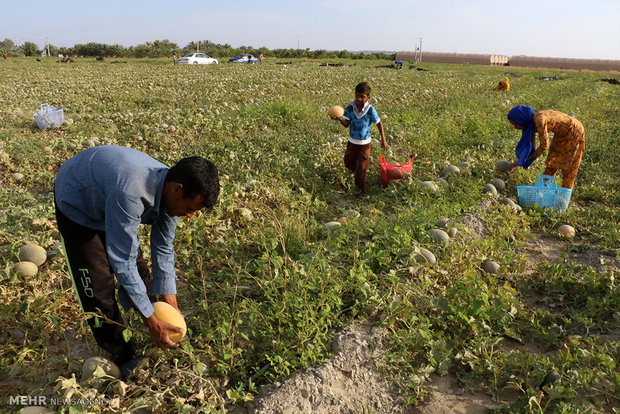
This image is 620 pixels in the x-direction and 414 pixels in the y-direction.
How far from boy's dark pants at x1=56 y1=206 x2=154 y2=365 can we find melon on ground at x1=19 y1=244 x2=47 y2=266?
4.83 feet

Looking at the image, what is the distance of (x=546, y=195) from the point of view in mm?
5629

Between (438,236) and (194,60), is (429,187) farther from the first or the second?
(194,60)

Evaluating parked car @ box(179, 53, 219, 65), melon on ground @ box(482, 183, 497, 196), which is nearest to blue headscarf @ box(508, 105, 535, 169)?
melon on ground @ box(482, 183, 497, 196)

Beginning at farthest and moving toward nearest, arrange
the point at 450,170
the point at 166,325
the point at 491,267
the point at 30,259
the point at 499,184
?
the point at 450,170, the point at 499,184, the point at 491,267, the point at 30,259, the point at 166,325

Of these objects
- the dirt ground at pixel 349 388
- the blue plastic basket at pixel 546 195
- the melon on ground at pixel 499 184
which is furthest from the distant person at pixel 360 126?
the dirt ground at pixel 349 388

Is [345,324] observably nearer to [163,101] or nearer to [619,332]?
[619,332]

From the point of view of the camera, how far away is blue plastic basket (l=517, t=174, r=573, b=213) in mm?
5539

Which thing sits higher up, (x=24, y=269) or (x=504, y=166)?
(x=504, y=166)

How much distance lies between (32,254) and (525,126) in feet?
21.1

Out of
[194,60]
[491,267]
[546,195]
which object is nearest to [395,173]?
[546,195]

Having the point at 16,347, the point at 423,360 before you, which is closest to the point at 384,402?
the point at 423,360

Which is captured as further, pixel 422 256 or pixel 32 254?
pixel 422 256

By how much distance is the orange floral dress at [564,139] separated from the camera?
5.56 meters

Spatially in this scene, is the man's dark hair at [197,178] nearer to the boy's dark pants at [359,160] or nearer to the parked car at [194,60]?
the boy's dark pants at [359,160]
